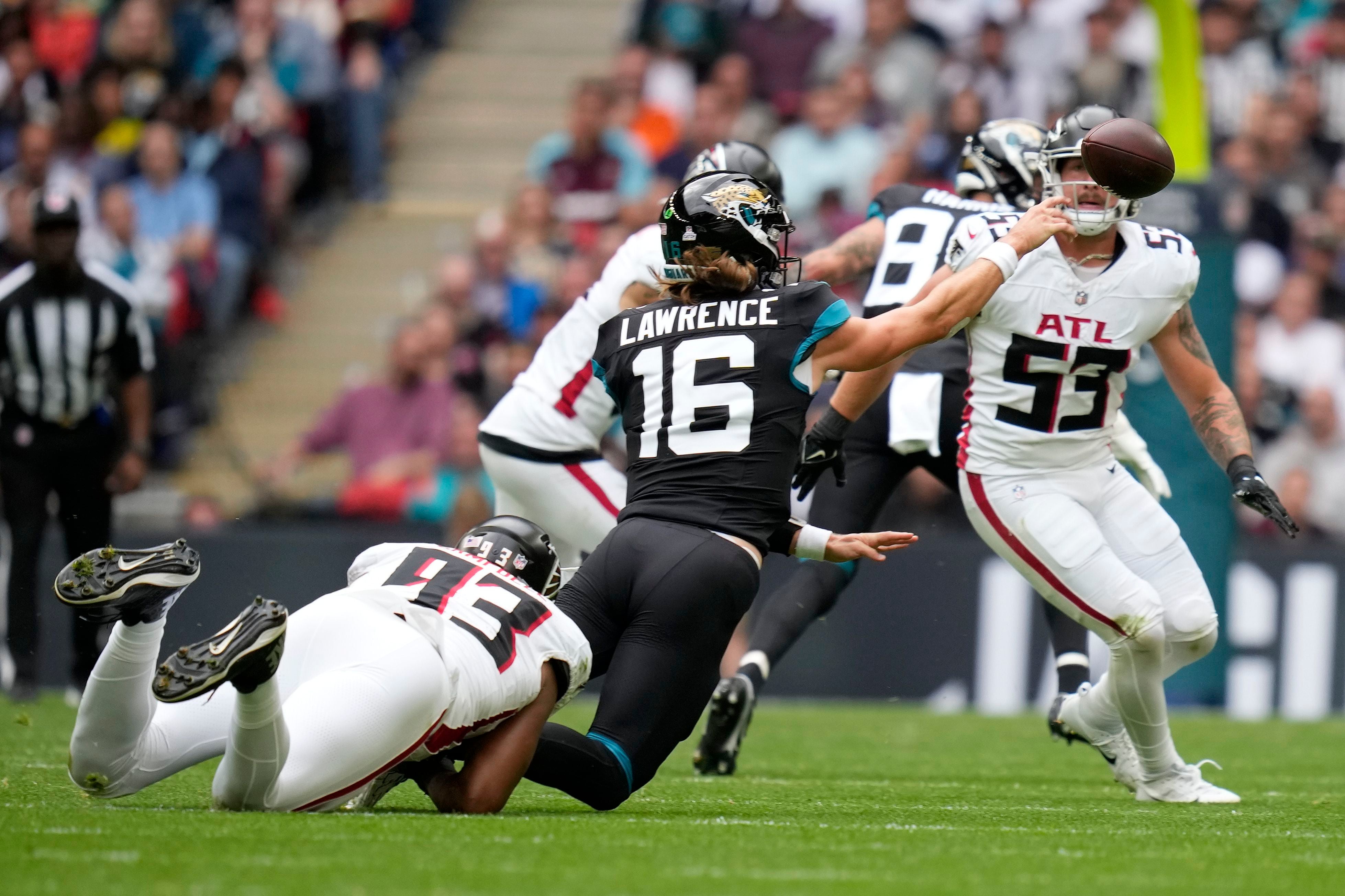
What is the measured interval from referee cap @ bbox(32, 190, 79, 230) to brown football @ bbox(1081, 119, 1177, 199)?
516cm

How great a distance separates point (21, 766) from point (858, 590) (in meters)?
5.47

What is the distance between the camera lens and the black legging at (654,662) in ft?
15.5

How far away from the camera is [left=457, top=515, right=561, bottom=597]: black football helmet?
4.86m

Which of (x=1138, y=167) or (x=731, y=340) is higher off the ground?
(x=1138, y=167)

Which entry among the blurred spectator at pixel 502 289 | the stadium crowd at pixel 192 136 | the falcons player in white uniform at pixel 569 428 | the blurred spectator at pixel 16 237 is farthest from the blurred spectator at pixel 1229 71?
the blurred spectator at pixel 16 237

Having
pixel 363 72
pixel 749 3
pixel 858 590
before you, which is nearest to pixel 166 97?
pixel 363 72

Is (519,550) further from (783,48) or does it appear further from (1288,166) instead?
(783,48)

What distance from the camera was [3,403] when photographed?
8.79m

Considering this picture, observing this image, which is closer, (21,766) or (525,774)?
(525,774)

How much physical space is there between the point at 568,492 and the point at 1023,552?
1.80 m

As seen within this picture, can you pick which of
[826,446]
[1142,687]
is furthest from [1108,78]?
[1142,687]

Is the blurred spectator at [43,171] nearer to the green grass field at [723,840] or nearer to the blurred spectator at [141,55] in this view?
the blurred spectator at [141,55]

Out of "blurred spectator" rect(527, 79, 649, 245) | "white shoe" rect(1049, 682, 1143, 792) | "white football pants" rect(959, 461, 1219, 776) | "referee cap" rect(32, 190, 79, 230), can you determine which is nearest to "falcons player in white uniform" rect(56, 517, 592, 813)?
"white football pants" rect(959, 461, 1219, 776)

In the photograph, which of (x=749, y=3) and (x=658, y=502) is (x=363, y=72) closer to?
(x=749, y=3)
